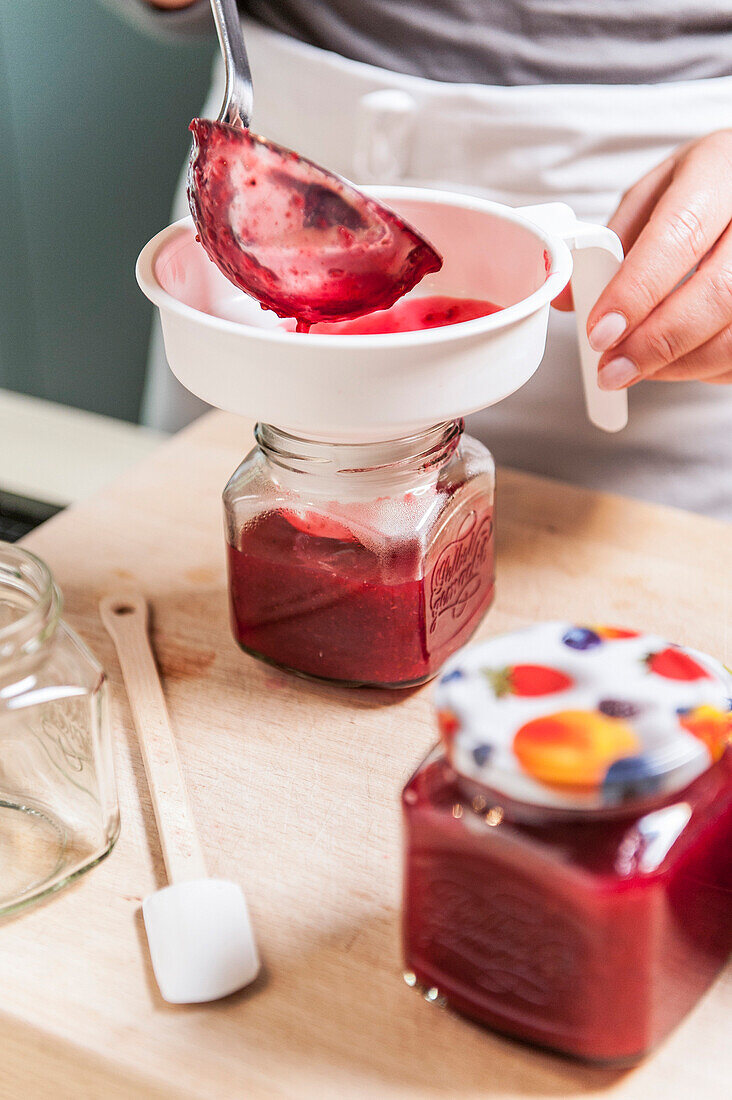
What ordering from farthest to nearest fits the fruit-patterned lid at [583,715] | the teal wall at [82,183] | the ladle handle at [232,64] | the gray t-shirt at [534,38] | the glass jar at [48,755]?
1. the teal wall at [82,183]
2. the gray t-shirt at [534,38]
3. the ladle handle at [232,64]
4. the glass jar at [48,755]
5. the fruit-patterned lid at [583,715]

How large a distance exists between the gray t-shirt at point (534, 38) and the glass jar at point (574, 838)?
1.61 feet

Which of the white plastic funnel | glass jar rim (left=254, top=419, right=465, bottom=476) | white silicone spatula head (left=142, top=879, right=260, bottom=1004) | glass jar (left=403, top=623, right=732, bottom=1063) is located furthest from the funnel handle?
white silicone spatula head (left=142, top=879, right=260, bottom=1004)

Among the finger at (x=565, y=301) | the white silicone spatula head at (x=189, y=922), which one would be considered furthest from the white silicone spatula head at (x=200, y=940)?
the finger at (x=565, y=301)

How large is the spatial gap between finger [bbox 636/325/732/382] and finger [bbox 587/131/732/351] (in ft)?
0.14

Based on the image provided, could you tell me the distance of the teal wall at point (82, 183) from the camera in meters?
1.38

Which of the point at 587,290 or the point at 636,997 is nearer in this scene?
the point at 636,997

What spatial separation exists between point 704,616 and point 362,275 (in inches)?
10.7

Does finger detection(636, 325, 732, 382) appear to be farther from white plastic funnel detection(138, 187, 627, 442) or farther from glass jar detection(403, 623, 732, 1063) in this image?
glass jar detection(403, 623, 732, 1063)

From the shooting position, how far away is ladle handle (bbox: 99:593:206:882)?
430 mm

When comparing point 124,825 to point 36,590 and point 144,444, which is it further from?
point 144,444

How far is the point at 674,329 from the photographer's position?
0.53m

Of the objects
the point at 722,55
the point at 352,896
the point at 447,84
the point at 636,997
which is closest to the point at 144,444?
the point at 447,84

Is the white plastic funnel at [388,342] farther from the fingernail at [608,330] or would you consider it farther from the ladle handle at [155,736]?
the ladle handle at [155,736]

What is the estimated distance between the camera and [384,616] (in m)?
0.49
